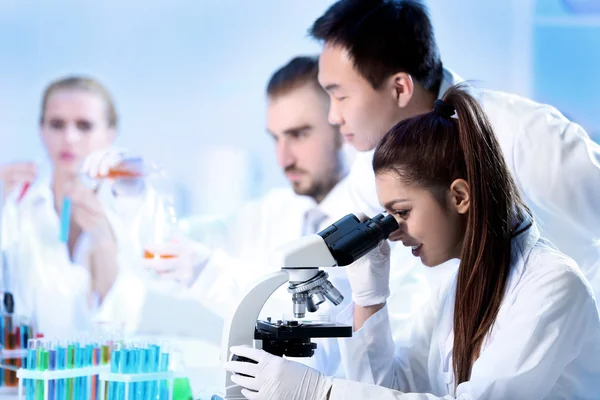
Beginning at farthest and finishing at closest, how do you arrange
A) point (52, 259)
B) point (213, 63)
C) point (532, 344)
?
point (52, 259) → point (213, 63) → point (532, 344)

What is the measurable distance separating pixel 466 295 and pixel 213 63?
5.98 ft

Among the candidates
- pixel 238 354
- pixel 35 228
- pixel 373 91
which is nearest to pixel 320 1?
pixel 373 91

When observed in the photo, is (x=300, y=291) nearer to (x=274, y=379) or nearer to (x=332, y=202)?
(x=274, y=379)

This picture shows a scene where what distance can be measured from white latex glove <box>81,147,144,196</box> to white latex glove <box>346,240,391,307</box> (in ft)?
4.47

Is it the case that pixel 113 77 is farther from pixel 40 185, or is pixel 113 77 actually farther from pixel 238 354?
pixel 238 354

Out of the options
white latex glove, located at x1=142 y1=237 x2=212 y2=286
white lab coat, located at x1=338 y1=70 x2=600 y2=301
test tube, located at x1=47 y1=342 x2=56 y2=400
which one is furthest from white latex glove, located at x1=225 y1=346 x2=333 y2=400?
white latex glove, located at x1=142 y1=237 x2=212 y2=286

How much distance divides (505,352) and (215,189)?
5.99 feet

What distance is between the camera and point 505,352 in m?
1.53

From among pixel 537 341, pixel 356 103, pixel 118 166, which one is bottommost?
pixel 537 341

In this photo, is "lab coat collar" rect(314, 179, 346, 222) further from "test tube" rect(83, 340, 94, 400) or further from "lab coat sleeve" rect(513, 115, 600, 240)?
"test tube" rect(83, 340, 94, 400)

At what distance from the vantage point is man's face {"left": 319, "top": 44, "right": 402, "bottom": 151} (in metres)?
2.48

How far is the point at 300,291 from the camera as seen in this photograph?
158 cm

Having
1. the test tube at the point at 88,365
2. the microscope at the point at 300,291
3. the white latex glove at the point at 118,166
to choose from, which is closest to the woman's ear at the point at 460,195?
the microscope at the point at 300,291

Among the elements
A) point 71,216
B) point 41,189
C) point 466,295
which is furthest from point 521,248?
point 41,189
